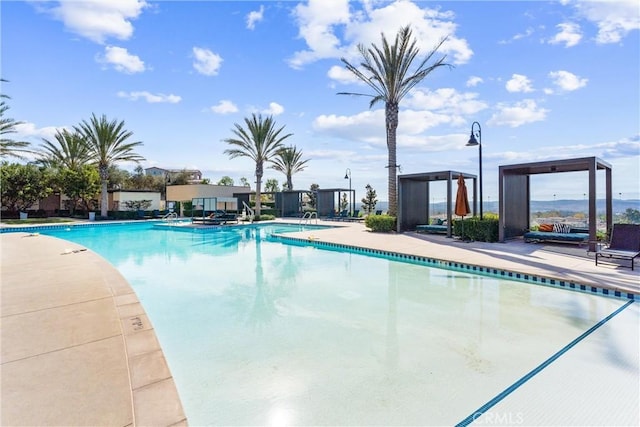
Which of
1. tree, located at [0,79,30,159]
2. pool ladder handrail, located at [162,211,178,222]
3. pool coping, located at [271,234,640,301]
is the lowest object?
pool coping, located at [271,234,640,301]

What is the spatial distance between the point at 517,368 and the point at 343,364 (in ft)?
5.93

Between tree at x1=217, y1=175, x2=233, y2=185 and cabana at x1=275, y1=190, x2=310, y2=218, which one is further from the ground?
tree at x1=217, y1=175, x2=233, y2=185

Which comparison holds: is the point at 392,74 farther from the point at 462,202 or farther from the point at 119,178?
the point at 119,178

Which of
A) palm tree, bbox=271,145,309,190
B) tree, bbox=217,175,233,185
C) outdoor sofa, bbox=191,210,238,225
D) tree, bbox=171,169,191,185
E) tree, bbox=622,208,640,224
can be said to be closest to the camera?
tree, bbox=622,208,640,224

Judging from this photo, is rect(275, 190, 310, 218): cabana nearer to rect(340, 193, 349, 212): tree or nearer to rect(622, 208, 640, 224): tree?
rect(340, 193, 349, 212): tree

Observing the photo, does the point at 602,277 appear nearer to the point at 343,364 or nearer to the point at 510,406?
the point at 510,406

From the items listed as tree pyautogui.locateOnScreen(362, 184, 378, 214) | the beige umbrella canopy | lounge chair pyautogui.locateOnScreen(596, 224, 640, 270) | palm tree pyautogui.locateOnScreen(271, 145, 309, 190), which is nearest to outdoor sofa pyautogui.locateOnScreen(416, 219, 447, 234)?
the beige umbrella canopy

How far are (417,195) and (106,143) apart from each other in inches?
854

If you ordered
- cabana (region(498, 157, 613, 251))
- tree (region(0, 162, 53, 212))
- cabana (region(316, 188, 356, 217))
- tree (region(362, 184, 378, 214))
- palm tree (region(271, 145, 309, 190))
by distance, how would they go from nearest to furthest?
cabana (region(498, 157, 613, 251)), tree (region(0, 162, 53, 212)), cabana (region(316, 188, 356, 217)), tree (region(362, 184, 378, 214)), palm tree (region(271, 145, 309, 190))

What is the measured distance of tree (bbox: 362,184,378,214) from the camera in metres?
27.5

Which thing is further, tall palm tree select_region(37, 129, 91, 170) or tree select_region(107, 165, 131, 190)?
tree select_region(107, 165, 131, 190)

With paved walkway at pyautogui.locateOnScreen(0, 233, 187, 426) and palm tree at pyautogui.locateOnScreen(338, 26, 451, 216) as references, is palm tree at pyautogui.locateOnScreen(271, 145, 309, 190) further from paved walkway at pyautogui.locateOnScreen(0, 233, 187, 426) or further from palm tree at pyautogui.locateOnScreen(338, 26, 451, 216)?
paved walkway at pyautogui.locateOnScreen(0, 233, 187, 426)

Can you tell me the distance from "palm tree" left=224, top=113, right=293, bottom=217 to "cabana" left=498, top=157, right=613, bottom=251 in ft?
48.6

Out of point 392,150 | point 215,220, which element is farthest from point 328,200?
point 392,150
